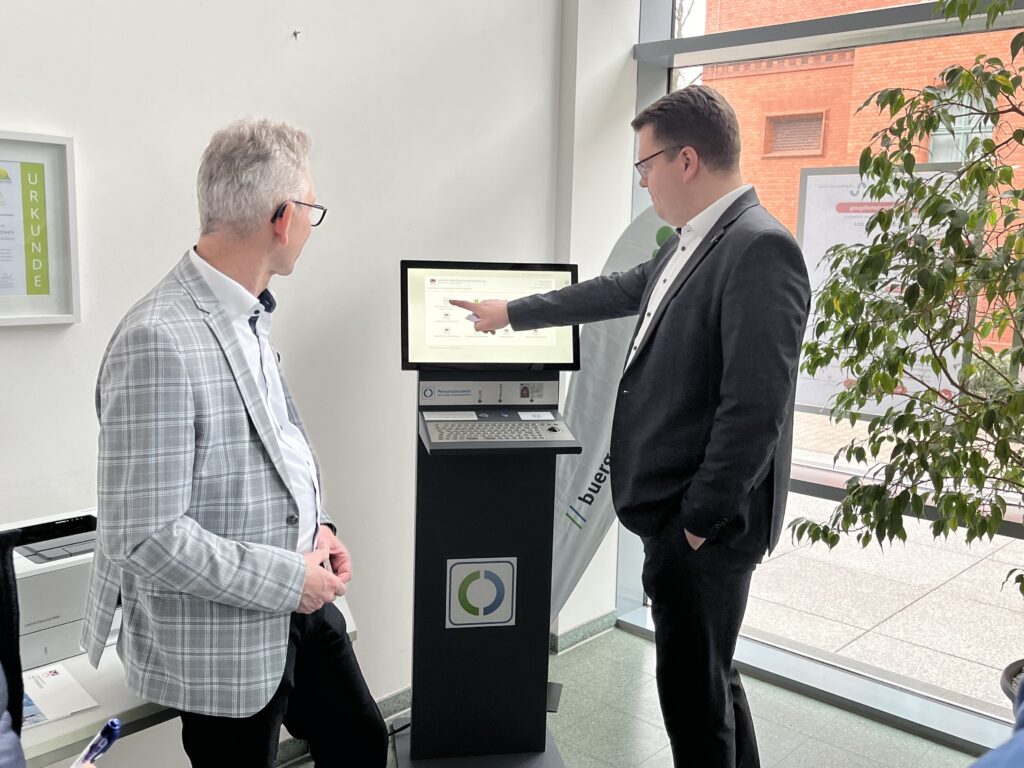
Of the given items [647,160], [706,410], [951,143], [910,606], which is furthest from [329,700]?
[951,143]

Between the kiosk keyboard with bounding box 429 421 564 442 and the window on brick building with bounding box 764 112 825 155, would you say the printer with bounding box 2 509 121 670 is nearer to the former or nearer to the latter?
the kiosk keyboard with bounding box 429 421 564 442

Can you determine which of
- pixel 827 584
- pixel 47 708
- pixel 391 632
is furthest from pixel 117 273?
pixel 827 584

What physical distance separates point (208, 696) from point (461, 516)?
39.0 inches

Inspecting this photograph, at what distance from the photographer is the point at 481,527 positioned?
2.43 metres

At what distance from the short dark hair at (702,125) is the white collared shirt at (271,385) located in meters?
1.02

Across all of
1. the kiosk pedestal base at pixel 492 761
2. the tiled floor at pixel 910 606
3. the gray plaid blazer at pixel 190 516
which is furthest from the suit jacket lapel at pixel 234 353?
the tiled floor at pixel 910 606

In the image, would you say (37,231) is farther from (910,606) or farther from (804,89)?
(910,606)

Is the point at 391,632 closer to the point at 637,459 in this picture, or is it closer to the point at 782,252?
the point at 637,459

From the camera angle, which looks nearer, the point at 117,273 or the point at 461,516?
the point at 117,273

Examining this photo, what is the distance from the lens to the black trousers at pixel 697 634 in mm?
1961

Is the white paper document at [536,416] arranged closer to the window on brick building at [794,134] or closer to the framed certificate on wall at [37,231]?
the framed certificate on wall at [37,231]

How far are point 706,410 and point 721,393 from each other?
0.12 meters

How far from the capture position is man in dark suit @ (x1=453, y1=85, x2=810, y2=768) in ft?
5.97

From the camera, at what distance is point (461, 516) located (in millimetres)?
2406
